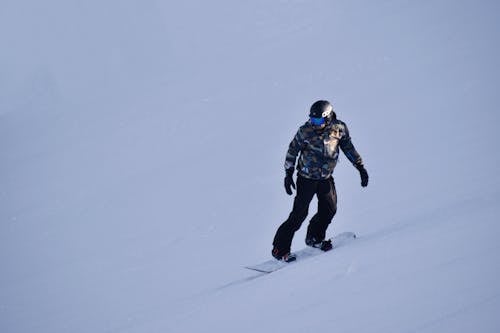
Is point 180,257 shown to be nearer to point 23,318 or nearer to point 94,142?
point 23,318

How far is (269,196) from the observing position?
987 centimetres

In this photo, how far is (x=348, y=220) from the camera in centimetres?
780

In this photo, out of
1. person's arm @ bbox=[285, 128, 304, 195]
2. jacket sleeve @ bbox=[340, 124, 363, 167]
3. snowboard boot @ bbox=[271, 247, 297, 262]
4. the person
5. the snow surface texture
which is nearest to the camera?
the snow surface texture

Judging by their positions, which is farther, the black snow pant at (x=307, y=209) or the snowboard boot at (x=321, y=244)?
the snowboard boot at (x=321, y=244)

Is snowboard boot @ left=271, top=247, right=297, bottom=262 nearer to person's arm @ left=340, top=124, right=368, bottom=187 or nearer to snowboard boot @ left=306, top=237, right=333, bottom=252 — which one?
snowboard boot @ left=306, top=237, right=333, bottom=252

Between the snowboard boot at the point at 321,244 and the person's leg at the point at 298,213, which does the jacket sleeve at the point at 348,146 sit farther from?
the snowboard boot at the point at 321,244

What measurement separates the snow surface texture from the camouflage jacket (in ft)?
3.18

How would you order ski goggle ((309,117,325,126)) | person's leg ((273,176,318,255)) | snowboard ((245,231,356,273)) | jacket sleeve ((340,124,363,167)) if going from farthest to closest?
snowboard ((245,231,356,273)) < person's leg ((273,176,318,255)) < jacket sleeve ((340,124,363,167)) < ski goggle ((309,117,325,126))

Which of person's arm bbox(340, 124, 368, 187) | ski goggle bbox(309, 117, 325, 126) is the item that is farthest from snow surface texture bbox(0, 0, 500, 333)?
ski goggle bbox(309, 117, 325, 126)

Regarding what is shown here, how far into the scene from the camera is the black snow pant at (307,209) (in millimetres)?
5168

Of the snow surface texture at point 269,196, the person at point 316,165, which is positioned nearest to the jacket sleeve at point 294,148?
the person at point 316,165

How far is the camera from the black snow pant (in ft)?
17.0

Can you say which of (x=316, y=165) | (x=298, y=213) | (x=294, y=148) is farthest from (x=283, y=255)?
(x=294, y=148)

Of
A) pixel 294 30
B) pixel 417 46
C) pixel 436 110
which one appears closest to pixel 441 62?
pixel 417 46
